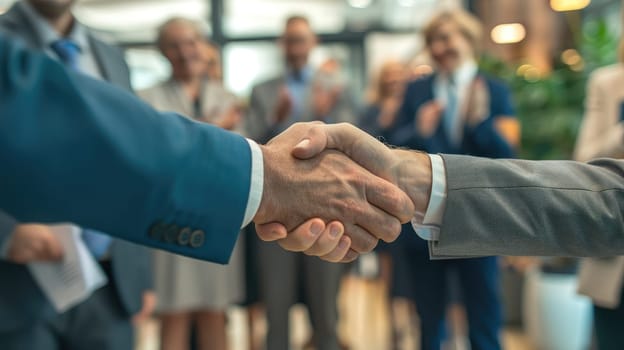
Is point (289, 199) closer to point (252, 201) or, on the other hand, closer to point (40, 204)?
point (252, 201)

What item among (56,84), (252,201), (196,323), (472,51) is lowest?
(196,323)

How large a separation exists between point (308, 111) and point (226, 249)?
2.04 meters

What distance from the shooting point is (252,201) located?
1234 millimetres

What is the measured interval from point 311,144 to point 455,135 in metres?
1.48

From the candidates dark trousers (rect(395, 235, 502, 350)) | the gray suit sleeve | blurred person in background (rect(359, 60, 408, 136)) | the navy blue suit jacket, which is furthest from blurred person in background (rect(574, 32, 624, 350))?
blurred person in background (rect(359, 60, 408, 136))

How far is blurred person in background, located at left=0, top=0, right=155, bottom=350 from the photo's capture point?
5.39ft

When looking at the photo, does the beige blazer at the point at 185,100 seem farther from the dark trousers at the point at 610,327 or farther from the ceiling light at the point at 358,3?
the ceiling light at the point at 358,3

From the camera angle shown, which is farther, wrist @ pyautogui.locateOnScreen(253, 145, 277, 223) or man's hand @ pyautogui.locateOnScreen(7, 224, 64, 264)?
man's hand @ pyautogui.locateOnScreen(7, 224, 64, 264)

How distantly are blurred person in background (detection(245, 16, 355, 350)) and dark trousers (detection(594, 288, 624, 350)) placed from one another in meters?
1.19

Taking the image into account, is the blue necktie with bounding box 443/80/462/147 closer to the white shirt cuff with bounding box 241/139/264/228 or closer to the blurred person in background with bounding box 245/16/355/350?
the blurred person in background with bounding box 245/16/355/350

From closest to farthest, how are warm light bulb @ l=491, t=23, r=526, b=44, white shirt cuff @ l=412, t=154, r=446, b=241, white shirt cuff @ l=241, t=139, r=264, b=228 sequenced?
1. white shirt cuff @ l=241, t=139, r=264, b=228
2. white shirt cuff @ l=412, t=154, r=446, b=241
3. warm light bulb @ l=491, t=23, r=526, b=44

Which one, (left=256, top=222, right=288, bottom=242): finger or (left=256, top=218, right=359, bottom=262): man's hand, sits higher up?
(left=256, top=222, right=288, bottom=242): finger

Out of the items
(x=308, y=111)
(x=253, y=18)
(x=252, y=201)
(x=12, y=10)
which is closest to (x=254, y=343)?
(x=308, y=111)

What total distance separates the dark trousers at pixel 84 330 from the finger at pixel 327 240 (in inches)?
26.7
